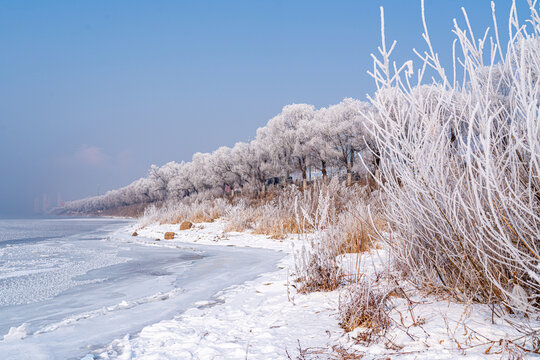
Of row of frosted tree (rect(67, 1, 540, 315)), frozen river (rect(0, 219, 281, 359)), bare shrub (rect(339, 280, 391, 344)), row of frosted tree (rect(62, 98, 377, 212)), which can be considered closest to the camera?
row of frosted tree (rect(67, 1, 540, 315))

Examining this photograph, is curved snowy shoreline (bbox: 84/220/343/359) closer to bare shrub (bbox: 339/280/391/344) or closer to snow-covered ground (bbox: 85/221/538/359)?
snow-covered ground (bbox: 85/221/538/359)

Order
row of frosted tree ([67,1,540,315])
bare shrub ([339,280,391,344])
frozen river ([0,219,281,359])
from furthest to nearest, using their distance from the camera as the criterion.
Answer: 1. frozen river ([0,219,281,359])
2. bare shrub ([339,280,391,344])
3. row of frosted tree ([67,1,540,315])

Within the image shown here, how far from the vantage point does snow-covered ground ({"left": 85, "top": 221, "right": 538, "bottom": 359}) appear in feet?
5.83

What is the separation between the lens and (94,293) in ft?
13.8

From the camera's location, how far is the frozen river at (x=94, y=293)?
8.79 feet

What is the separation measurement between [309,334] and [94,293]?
315cm

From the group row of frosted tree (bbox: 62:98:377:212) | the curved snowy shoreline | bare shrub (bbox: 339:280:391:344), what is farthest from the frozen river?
row of frosted tree (bbox: 62:98:377:212)

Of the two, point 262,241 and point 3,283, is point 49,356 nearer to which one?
point 3,283

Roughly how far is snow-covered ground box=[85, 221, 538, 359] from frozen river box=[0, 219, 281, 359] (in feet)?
1.23

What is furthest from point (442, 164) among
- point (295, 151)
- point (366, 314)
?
point (295, 151)

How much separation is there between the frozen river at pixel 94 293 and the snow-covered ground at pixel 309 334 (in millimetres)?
375

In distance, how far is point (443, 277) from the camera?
2506 mm

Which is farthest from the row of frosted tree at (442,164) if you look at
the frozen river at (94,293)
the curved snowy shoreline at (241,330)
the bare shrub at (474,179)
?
the frozen river at (94,293)

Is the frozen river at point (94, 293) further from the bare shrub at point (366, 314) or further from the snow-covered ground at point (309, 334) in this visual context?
the bare shrub at point (366, 314)
